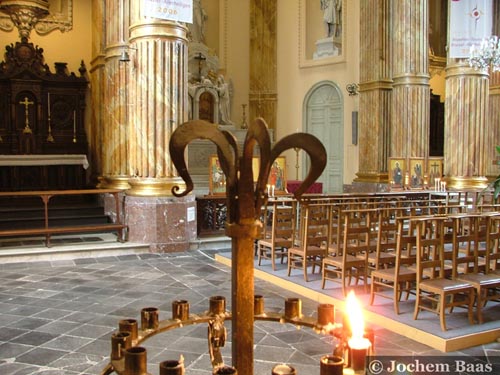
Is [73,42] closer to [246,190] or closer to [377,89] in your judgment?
[377,89]

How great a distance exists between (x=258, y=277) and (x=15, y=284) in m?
2.93

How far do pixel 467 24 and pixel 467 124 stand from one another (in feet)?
7.57

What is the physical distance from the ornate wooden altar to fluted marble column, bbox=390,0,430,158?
23.7 ft

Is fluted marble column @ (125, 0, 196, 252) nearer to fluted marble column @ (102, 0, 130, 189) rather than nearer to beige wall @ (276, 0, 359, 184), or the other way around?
fluted marble column @ (102, 0, 130, 189)

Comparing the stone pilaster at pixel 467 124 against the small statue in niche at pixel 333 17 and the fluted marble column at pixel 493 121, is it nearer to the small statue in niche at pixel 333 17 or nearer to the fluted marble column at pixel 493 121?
the fluted marble column at pixel 493 121

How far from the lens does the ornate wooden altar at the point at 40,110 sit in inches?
484

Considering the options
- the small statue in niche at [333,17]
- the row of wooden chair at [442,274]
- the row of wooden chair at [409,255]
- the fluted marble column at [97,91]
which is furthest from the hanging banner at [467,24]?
the fluted marble column at [97,91]

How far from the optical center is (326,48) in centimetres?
1533

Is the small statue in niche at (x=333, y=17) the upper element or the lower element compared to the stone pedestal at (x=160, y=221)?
upper

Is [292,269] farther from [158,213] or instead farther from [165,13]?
[165,13]

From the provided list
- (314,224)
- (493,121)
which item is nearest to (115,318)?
(314,224)

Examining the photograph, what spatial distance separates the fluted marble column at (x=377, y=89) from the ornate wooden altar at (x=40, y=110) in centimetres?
669

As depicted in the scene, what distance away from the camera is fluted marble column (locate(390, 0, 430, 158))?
489 inches

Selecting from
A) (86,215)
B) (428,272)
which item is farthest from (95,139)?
(428,272)
